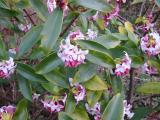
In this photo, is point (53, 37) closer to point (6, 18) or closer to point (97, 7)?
point (97, 7)

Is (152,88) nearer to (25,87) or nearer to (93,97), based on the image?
(93,97)

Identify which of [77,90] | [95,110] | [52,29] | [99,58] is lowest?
[95,110]

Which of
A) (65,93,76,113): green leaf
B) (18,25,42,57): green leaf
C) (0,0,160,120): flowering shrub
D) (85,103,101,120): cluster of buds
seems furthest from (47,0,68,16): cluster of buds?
(85,103,101,120): cluster of buds

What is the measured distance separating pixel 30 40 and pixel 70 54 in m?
0.29

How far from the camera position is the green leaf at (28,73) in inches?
62.0

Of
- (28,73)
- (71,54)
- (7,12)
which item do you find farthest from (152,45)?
(7,12)

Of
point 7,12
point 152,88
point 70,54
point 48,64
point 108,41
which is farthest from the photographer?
point 152,88

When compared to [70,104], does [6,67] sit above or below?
above

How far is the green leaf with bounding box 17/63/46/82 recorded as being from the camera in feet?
5.17

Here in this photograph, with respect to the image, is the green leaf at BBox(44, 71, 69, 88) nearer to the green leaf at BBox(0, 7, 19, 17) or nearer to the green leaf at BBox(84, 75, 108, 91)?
the green leaf at BBox(84, 75, 108, 91)

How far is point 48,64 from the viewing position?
1501 mm

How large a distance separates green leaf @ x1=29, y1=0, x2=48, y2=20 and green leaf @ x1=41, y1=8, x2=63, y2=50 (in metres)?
0.16

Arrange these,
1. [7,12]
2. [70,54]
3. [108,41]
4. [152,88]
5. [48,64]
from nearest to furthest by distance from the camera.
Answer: [70,54]
[48,64]
[108,41]
[7,12]
[152,88]

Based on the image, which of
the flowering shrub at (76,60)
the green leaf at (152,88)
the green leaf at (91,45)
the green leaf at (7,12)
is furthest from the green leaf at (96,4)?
the green leaf at (152,88)
